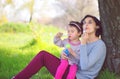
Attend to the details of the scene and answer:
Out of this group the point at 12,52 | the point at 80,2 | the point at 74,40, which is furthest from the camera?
the point at 80,2

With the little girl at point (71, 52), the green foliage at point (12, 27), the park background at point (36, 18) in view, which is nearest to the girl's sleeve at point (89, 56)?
the little girl at point (71, 52)

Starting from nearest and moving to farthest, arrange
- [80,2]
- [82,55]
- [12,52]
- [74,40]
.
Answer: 1. [82,55]
2. [74,40]
3. [12,52]
4. [80,2]

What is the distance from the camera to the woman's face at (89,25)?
14.6 ft

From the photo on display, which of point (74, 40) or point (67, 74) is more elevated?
point (74, 40)

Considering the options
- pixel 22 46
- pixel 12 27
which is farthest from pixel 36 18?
pixel 22 46

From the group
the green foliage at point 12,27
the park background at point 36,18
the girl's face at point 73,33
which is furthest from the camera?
the green foliage at point 12,27

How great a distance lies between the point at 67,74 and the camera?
4.47 m

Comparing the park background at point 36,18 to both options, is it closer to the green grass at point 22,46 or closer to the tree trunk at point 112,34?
the green grass at point 22,46

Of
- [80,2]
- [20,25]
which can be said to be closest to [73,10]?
[80,2]

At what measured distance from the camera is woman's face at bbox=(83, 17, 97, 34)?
4440 mm

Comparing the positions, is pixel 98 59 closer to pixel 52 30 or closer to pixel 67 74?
pixel 67 74

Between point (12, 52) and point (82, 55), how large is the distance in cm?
341

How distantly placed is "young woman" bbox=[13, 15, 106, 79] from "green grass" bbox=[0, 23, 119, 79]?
0.93ft

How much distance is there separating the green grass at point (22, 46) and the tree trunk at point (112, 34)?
0.43 ft
